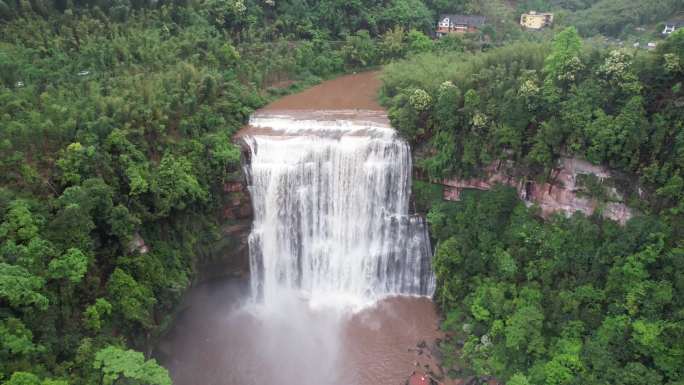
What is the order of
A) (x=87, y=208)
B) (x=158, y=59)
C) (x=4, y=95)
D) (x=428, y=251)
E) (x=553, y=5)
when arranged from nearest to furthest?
(x=87, y=208), (x=4, y=95), (x=428, y=251), (x=158, y=59), (x=553, y=5)

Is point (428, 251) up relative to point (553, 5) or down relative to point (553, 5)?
down

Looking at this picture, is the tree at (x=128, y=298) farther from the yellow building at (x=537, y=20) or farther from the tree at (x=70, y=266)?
the yellow building at (x=537, y=20)

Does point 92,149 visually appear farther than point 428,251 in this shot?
No

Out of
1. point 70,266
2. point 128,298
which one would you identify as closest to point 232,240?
point 128,298

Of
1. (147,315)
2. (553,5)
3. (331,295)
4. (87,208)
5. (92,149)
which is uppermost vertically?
(553,5)

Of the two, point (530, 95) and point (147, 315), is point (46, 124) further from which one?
point (530, 95)

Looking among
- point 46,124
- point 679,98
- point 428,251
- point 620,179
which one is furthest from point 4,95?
point 679,98

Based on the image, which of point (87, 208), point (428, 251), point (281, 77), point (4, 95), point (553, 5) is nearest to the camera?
point (87, 208)
